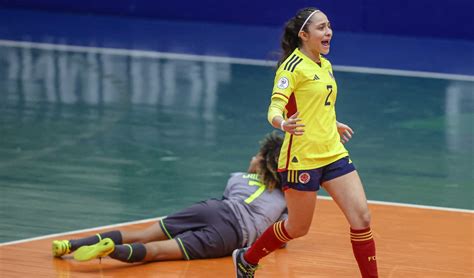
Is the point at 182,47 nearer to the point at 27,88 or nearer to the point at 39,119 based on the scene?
the point at 27,88

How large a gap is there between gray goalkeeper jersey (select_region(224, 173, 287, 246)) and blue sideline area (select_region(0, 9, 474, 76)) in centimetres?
839

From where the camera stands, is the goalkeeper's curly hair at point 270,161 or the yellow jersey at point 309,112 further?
the goalkeeper's curly hair at point 270,161

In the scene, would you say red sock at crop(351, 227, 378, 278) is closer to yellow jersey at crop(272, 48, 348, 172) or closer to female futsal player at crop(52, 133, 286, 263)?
yellow jersey at crop(272, 48, 348, 172)

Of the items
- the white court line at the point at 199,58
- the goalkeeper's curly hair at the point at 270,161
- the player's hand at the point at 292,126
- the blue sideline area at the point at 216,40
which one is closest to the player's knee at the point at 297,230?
the player's hand at the point at 292,126

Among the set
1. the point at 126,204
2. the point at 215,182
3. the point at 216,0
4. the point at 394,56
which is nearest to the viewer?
the point at 126,204

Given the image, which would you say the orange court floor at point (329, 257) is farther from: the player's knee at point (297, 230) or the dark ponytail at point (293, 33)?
the dark ponytail at point (293, 33)

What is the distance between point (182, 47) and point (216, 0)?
244 centimetres

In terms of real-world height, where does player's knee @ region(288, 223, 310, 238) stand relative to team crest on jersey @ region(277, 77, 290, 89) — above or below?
below

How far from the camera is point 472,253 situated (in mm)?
8812

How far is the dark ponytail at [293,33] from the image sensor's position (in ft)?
24.9

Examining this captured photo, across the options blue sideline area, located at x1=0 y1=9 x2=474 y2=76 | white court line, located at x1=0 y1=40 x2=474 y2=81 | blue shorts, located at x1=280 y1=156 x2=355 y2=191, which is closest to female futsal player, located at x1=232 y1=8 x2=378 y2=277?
blue shorts, located at x1=280 y1=156 x2=355 y2=191

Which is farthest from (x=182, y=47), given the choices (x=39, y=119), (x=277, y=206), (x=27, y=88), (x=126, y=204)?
(x=277, y=206)

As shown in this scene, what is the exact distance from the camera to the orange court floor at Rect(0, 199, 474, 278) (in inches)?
321

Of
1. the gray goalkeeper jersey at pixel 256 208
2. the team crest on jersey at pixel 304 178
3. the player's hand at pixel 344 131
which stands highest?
the player's hand at pixel 344 131
